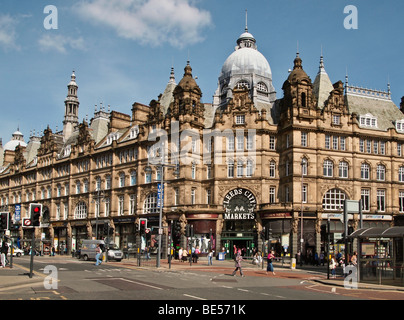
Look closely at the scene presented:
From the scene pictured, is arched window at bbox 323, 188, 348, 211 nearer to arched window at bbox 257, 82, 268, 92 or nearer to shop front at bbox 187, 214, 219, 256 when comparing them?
shop front at bbox 187, 214, 219, 256

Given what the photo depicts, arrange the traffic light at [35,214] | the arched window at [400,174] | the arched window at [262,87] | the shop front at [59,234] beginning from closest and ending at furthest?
the traffic light at [35,214] → the arched window at [400,174] → the arched window at [262,87] → the shop front at [59,234]

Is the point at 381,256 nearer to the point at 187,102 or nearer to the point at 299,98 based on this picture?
the point at 299,98

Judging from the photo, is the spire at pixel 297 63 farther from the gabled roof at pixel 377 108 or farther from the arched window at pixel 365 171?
the arched window at pixel 365 171

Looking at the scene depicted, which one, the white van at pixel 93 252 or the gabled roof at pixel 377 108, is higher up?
the gabled roof at pixel 377 108

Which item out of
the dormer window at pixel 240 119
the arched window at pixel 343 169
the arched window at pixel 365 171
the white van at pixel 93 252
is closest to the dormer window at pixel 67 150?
the white van at pixel 93 252

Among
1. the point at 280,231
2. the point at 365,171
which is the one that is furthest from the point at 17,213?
the point at 365,171

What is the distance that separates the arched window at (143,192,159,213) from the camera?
214 ft

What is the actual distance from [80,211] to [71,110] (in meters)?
33.6

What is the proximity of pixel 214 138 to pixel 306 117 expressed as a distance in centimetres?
1181

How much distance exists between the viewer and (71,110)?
106438mm

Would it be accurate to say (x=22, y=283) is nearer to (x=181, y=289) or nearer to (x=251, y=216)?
(x=181, y=289)

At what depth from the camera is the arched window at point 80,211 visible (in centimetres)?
7944

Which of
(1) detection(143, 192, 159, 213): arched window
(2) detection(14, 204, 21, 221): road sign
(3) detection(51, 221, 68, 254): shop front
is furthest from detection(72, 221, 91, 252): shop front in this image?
A: (2) detection(14, 204, 21, 221): road sign

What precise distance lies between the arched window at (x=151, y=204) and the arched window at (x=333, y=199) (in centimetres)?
2221
